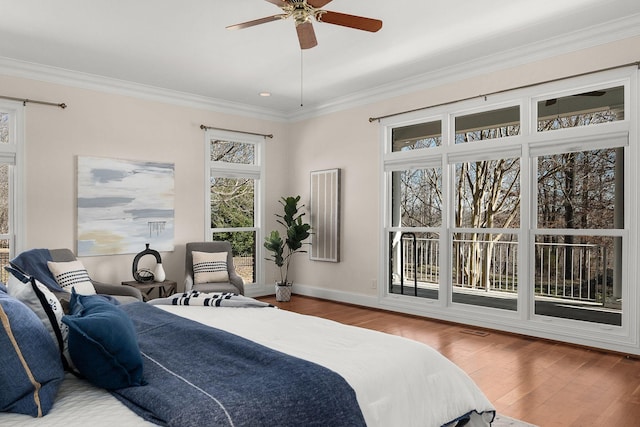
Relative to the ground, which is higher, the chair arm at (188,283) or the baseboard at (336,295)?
the chair arm at (188,283)

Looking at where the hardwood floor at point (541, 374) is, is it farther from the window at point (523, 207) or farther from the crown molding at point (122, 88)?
the crown molding at point (122, 88)

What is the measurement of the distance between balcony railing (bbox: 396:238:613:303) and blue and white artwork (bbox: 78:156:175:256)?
10.6ft

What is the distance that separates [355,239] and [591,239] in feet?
9.14

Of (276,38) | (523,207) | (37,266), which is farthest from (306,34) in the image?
(37,266)

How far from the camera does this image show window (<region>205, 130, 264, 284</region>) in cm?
621

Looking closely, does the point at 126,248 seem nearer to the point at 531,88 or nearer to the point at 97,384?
the point at 97,384

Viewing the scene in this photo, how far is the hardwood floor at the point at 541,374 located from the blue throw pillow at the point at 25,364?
97.1 inches

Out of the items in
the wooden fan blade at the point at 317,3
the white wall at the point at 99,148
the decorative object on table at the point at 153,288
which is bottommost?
the decorative object on table at the point at 153,288

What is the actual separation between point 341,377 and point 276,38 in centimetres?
334

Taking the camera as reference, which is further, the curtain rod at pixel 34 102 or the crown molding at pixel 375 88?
the curtain rod at pixel 34 102

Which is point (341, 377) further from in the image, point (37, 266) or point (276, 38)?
point (37, 266)

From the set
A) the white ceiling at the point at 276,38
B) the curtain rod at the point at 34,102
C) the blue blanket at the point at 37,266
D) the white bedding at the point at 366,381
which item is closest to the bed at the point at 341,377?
the white bedding at the point at 366,381

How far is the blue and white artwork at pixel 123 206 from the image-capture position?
5027 mm

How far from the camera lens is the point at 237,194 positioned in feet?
21.4
